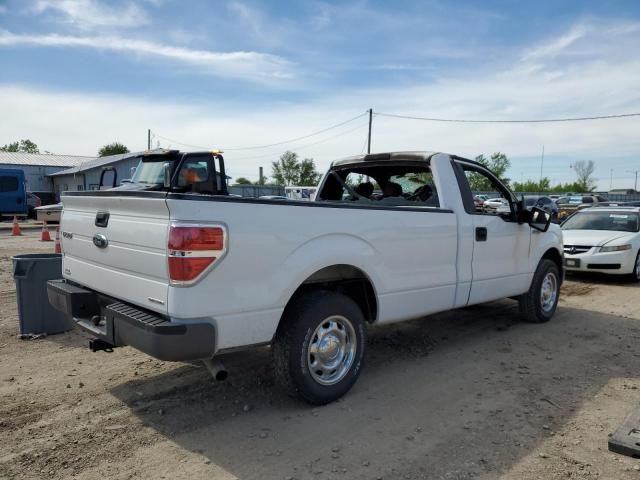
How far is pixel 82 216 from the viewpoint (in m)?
4.02

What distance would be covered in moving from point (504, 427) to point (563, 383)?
118 cm

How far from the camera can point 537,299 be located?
251 inches

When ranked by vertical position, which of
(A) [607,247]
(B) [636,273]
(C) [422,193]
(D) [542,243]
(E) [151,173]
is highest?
(E) [151,173]

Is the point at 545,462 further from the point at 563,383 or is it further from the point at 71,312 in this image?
the point at 71,312

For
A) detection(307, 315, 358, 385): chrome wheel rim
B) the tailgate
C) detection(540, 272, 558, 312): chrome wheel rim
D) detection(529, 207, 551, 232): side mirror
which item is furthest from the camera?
detection(540, 272, 558, 312): chrome wheel rim

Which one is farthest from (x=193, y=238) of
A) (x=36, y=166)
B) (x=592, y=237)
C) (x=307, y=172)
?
(x=307, y=172)

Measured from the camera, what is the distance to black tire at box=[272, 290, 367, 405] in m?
3.61

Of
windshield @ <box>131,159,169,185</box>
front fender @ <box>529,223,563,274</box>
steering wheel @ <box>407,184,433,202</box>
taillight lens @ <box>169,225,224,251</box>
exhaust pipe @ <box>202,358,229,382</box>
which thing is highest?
windshield @ <box>131,159,169,185</box>

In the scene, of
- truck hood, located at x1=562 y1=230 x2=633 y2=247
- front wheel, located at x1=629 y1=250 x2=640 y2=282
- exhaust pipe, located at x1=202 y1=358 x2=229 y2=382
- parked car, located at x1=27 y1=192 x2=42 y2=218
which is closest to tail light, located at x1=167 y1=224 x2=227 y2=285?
exhaust pipe, located at x1=202 y1=358 x2=229 y2=382

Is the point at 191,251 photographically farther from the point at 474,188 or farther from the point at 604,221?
the point at 604,221

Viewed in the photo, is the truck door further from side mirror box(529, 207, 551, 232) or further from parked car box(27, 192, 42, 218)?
parked car box(27, 192, 42, 218)

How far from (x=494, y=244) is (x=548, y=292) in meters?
1.73

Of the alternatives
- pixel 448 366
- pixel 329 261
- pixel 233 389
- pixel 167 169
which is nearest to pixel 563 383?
pixel 448 366

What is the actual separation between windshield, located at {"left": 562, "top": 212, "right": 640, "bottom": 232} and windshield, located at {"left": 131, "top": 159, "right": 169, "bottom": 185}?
28.8 ft
